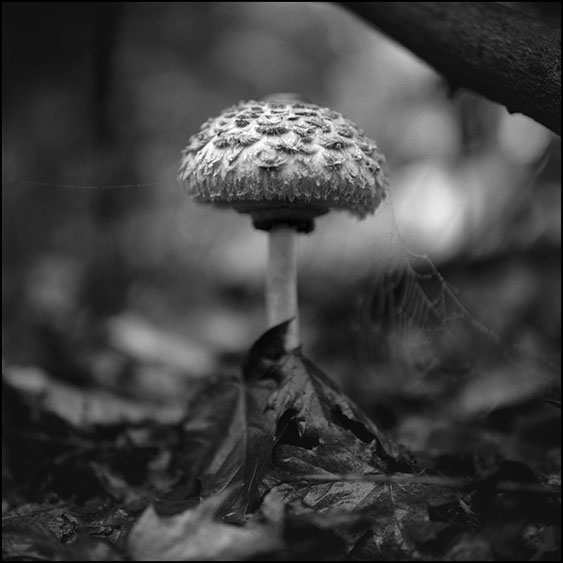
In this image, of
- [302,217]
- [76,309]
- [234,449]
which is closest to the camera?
[234,449]

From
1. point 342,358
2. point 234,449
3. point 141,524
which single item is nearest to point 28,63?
point 342,358

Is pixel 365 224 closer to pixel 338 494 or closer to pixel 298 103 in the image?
pixel 298 103

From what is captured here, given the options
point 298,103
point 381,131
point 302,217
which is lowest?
point 302,217

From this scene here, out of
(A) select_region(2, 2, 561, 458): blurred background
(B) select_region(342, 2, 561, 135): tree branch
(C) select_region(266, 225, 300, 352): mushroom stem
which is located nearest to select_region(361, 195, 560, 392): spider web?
(A) select_region(2, 2, 561, 458): blurred background

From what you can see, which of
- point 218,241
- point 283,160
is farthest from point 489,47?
point 218,241

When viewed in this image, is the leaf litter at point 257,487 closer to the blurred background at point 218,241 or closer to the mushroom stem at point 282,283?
the mushroom stem at point 282,283

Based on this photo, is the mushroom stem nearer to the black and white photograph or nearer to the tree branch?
the black and white photograph
